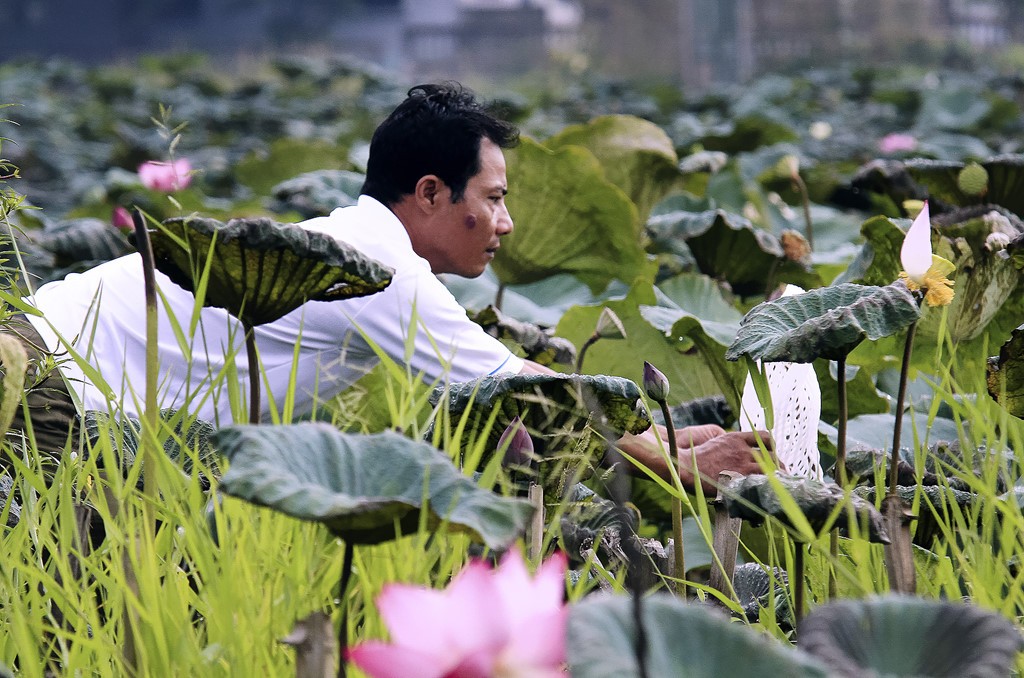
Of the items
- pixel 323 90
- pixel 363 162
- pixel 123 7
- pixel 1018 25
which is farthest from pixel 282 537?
pixel 123 7

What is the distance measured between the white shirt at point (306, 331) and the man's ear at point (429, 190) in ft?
0.17

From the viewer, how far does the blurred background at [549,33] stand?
8.80 metres

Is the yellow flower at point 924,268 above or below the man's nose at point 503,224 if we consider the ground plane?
above

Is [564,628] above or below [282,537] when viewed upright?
above

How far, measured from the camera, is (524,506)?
2.50ft

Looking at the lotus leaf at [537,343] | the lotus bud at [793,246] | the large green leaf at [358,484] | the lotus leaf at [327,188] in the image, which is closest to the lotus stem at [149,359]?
the large green leaf at [358,484]

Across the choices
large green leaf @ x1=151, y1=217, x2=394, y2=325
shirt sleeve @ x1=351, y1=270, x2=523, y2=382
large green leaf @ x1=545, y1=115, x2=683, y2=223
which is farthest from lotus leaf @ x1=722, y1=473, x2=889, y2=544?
large green leaf @ x1=545, y1=115, x2=683, y2=223

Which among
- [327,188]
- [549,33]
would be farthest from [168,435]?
[549,33]

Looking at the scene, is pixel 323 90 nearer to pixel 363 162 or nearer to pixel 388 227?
pixel 363 162

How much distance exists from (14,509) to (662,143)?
1.84 metres

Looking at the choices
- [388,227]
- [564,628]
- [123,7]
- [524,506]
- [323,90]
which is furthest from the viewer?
[123,7]

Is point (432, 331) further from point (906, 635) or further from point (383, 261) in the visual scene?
point (906, 635)

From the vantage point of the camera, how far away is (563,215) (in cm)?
235

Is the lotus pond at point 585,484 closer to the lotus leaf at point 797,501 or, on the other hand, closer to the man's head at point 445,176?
the lotus leaf at point 797,501
